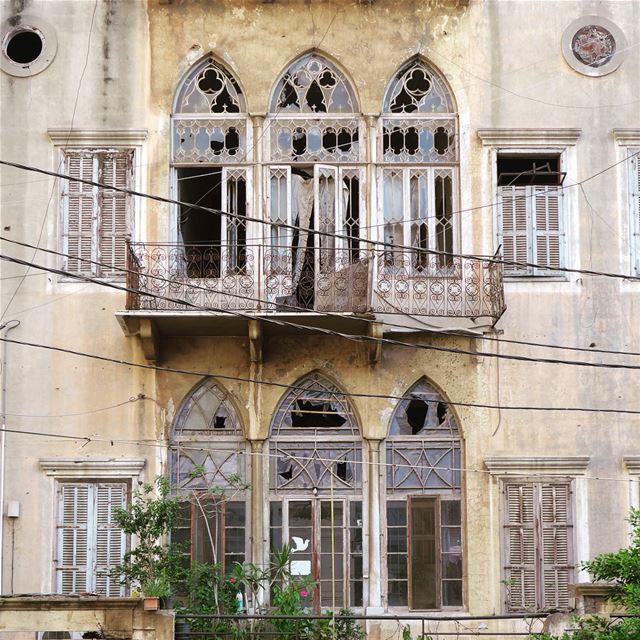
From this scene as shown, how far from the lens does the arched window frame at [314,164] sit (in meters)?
18.6

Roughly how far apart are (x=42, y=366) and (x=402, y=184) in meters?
5.04

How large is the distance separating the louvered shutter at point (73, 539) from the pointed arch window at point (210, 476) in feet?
3.54

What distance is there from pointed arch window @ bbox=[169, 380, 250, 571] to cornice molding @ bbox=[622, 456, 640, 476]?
4.64m

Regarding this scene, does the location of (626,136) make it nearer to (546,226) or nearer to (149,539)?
(546,226)

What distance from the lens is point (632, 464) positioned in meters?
18.1

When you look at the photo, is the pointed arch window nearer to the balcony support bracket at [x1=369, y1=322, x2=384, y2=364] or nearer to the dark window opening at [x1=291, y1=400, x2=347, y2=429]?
the dark window opening at [x1=291, y1=400, x2=347, y2=429]

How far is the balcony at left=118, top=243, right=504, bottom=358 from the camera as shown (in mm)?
17781

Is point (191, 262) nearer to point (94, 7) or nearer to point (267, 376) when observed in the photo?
point (267, 376)

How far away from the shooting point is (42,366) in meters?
18.3

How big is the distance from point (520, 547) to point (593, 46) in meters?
6.40

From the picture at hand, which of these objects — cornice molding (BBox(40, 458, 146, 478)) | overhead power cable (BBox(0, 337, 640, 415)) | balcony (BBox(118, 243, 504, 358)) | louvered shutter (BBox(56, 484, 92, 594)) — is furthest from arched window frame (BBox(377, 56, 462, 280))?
louvered shutter (BBox(56, 484, 92, 594))

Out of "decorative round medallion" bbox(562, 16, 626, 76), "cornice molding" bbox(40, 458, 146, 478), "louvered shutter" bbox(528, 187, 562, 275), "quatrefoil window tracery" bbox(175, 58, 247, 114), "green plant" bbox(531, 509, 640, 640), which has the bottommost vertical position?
"green plant" bbox(531, 509, 640, 640)

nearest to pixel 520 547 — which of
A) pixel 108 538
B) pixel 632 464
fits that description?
pixel 632 464

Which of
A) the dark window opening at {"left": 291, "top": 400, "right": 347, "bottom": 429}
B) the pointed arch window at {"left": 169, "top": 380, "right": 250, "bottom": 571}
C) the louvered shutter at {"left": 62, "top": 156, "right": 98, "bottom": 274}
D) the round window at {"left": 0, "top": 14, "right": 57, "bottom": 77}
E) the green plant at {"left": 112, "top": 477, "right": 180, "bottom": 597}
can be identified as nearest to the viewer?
the green plant at {"left": 112, "top": 477, "right": 180, "bottom": 597}
